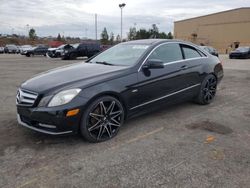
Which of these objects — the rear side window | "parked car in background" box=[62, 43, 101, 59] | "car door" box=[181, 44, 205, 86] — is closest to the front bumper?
"car door" box=[181, 44, 205, 86]

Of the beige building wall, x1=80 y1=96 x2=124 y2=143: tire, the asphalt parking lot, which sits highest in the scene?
the beige building wall

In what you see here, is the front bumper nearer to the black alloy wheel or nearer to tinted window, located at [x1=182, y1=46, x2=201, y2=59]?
tinted window, located at [x1=182, y1=46, x2=201, y2=59]

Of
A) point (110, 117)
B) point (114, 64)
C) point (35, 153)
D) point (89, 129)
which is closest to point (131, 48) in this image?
point (114, 64)

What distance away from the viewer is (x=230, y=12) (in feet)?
191

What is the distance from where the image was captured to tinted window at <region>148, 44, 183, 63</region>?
482 cm

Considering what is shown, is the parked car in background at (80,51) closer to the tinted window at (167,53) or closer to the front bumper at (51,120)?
the tinted window at (167,53)

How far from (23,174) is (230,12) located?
2493 inches

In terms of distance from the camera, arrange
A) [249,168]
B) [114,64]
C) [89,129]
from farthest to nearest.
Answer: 1. [114,64]
2. [89,129]
3. [249,168]

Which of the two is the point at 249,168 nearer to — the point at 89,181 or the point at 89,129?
the point at 89,181

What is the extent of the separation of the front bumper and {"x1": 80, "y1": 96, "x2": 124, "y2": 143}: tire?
147mm

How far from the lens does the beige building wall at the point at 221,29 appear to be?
56188 millimetres

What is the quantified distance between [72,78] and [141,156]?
60.4 inches

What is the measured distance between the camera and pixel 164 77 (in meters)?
4.75

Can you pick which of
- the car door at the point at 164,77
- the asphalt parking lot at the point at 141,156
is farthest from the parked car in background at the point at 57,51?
the asphalt parking lot at the point at 141,156
